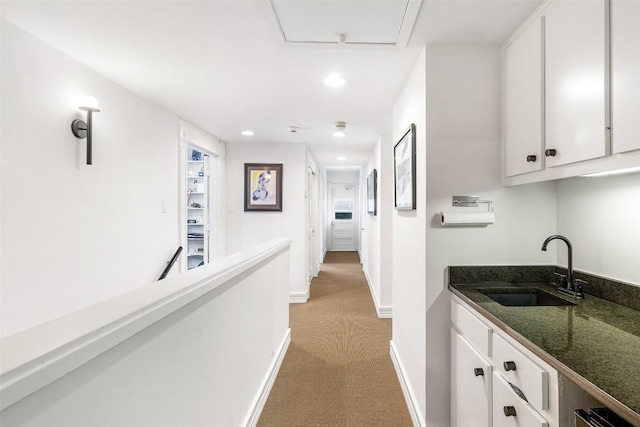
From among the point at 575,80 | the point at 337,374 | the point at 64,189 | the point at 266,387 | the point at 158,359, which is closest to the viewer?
the point at 158,359

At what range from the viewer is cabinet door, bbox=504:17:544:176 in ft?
4.28

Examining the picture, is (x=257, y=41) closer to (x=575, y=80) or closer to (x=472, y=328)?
(x=575, y=80)

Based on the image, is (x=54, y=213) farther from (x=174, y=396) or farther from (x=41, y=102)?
(x=174, y=396)

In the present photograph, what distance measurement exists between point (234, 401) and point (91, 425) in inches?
39.2

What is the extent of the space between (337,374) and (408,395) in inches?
23.2

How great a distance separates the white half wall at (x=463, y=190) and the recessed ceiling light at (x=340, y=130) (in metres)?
1.54

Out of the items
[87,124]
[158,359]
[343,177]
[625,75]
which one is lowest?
[158,359]

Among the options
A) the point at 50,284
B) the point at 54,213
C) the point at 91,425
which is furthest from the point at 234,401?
the point at 54,213

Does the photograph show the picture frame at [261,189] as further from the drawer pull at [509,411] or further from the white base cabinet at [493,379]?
the drawer pull at [509,411]

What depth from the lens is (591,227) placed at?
4.68 feet

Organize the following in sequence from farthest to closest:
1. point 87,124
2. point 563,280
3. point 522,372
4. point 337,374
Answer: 1. point 337,374
2. point 87,124
3. point 563,280
4. point 522,372

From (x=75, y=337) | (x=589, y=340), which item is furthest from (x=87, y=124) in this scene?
(x=589, y=340)

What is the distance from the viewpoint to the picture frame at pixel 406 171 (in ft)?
5.87

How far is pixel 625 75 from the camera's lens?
930 millimetres
